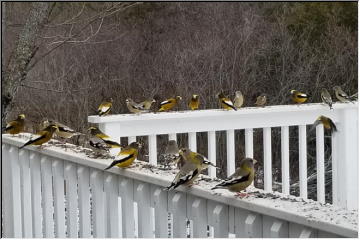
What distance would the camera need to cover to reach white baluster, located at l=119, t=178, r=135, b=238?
2629 mm

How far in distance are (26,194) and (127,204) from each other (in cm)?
117

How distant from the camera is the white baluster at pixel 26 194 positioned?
3637 mm

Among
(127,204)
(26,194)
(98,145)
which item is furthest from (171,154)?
(26,194)

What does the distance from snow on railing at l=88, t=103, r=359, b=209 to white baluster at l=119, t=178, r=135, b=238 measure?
4.27 ft

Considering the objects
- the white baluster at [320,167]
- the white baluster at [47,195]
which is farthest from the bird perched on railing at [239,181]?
the white baluster at [320,167]

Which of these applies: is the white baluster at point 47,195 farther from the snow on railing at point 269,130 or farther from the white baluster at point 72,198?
the snow on railing at point 269,130

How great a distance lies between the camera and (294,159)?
11.6 m

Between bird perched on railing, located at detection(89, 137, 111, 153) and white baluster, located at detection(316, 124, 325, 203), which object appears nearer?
bird perched on railing, located at detection(89, 137, 111, 153)

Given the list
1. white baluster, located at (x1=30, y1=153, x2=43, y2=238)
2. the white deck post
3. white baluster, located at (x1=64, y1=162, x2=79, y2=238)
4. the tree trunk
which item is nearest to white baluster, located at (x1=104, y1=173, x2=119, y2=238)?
white baluster, located at (x1=64, y1=162, x2=79, y2=238)

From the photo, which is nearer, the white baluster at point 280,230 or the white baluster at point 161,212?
the white baluster at point 280,230

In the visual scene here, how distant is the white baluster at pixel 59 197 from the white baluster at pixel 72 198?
0.26ft

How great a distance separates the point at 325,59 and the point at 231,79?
191 centimetres

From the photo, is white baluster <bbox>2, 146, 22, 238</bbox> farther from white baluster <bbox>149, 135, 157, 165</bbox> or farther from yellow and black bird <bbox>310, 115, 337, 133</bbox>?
yellow and black bird <bbox>310, 115, 337, 133</bbox>

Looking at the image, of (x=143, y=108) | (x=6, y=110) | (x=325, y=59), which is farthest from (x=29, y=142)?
(x=325, y=59)
